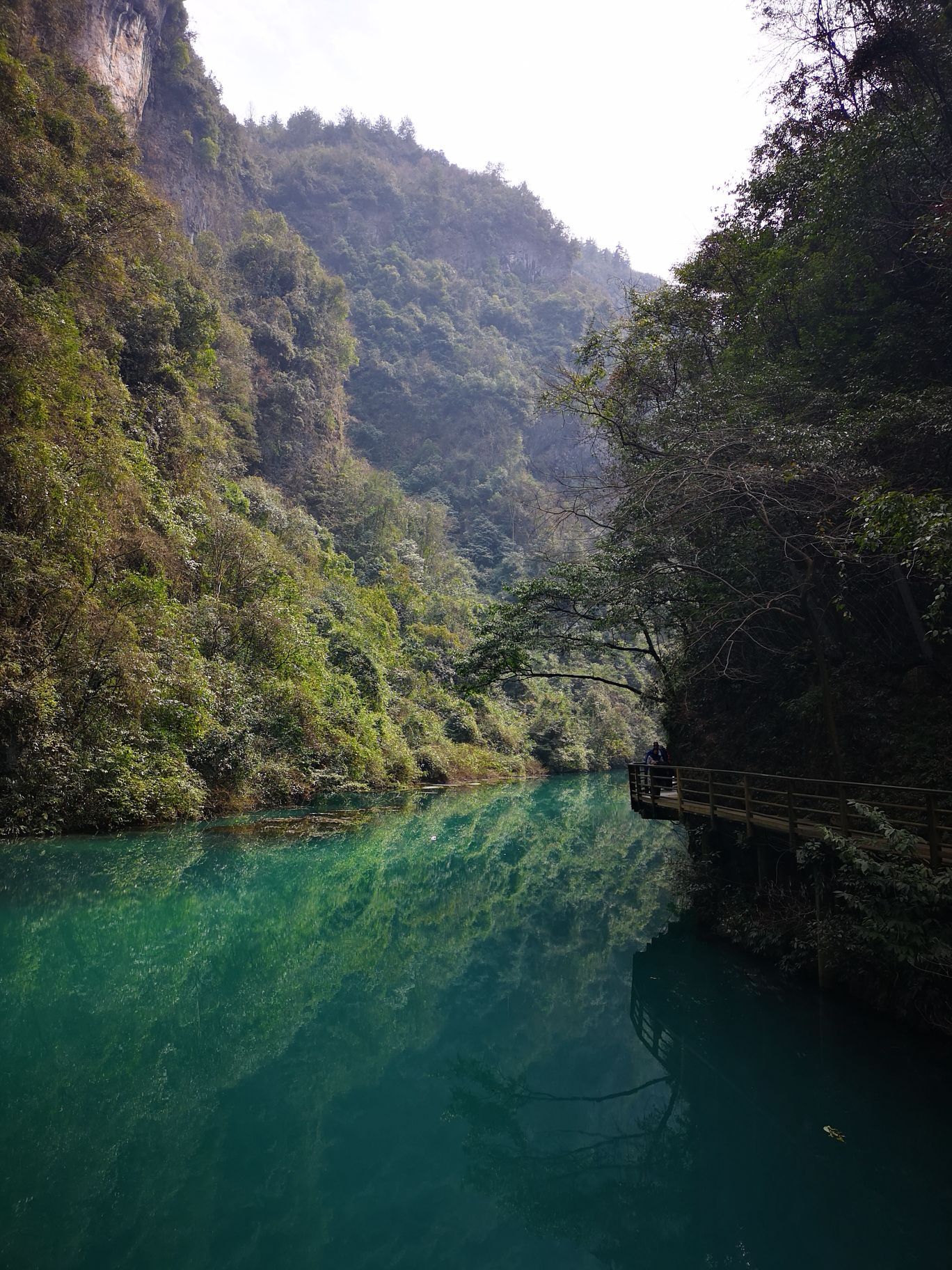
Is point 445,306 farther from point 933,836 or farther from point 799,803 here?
point 933,836

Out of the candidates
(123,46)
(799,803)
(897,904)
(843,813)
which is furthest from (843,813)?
(123,46)

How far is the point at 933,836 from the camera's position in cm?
609

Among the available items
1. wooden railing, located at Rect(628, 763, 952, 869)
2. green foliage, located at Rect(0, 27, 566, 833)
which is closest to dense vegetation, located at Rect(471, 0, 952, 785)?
wooden railing, located at Rect(628, 763, 952, 869)

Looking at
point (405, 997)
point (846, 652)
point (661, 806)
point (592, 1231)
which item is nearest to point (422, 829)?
point (661, 806)

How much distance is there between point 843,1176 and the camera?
4.94m

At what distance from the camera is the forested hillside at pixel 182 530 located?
45.3 ft

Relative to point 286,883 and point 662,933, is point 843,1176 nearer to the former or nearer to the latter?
point 662,933

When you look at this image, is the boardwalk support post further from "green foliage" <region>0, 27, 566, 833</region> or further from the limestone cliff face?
the limestone cliff face

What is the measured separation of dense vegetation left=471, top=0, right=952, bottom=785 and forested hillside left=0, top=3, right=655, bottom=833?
6.28 meters

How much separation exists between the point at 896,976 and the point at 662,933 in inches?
185

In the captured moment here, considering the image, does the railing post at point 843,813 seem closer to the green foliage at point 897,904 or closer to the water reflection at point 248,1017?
the green foliage at point 897,904

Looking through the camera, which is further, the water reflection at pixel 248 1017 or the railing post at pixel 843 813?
the railing post at pixel 843 813

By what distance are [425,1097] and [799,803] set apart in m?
6.87

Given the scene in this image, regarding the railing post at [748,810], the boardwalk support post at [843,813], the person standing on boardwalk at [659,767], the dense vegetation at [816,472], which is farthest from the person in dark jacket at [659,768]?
the boardwalk support post at [843,813]
